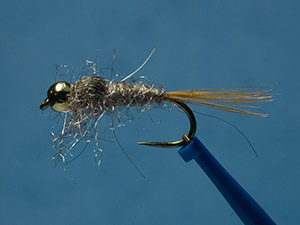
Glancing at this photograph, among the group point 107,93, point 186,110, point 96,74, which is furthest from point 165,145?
point 96,74

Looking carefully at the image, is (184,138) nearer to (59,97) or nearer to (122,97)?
(122,97)

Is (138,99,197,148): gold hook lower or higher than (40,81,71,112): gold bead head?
lower

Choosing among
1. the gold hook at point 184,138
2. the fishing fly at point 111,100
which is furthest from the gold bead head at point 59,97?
the gold hook at point 184,138

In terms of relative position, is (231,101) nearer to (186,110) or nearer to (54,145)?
(186,110)

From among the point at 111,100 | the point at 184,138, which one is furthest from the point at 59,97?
the point at 184,138

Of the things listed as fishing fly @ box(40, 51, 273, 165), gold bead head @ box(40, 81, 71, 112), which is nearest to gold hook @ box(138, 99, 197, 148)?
fishing fly @ box(40, 51, 273, 165)

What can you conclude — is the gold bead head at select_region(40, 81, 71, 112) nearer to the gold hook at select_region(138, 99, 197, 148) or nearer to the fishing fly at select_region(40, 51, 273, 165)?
the fishing fly at select_region(40, 51, 273, 165)

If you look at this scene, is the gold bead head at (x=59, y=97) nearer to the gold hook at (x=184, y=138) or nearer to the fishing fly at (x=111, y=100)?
the fishing fly at (x=111, y=100)
